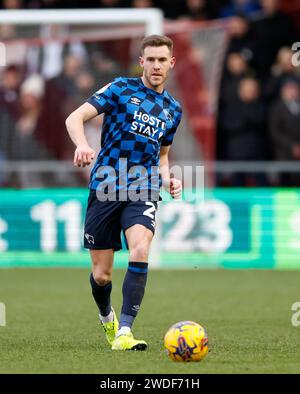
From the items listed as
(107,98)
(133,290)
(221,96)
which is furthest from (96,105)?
(221,96)

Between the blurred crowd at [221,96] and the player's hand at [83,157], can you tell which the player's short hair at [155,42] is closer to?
the player's hand at [83,157]

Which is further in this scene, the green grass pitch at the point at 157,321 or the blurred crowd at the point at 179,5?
the blurred crowd at the point at 179,5

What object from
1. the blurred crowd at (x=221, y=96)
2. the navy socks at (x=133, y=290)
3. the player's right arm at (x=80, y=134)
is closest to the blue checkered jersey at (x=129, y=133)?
the player's right arm at (x=80, y=134)

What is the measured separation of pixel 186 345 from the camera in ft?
22.8

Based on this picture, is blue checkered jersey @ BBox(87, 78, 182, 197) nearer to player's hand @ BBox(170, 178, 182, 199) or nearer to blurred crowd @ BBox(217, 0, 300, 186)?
player's hand @ BBox(170, 178, 182, 199)

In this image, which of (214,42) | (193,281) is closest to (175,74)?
(214,42)

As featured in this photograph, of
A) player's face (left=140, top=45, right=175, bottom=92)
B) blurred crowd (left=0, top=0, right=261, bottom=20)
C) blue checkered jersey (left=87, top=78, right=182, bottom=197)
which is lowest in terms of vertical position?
blue checkered jersey (left=87, top=78, right=182, bottom=197)

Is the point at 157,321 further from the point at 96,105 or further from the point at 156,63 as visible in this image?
the point at 156,63

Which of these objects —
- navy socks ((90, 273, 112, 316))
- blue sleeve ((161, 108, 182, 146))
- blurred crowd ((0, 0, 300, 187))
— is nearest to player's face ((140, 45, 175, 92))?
blue sleeve ((161, 108, 182, 146))

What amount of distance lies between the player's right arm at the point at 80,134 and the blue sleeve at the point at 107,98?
0.06 m

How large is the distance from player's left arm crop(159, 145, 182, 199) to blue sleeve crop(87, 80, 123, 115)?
66 centimetres

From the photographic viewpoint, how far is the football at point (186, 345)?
694 cm

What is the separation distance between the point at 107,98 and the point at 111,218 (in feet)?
2.93

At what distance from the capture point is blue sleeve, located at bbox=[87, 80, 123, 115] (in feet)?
25.7
